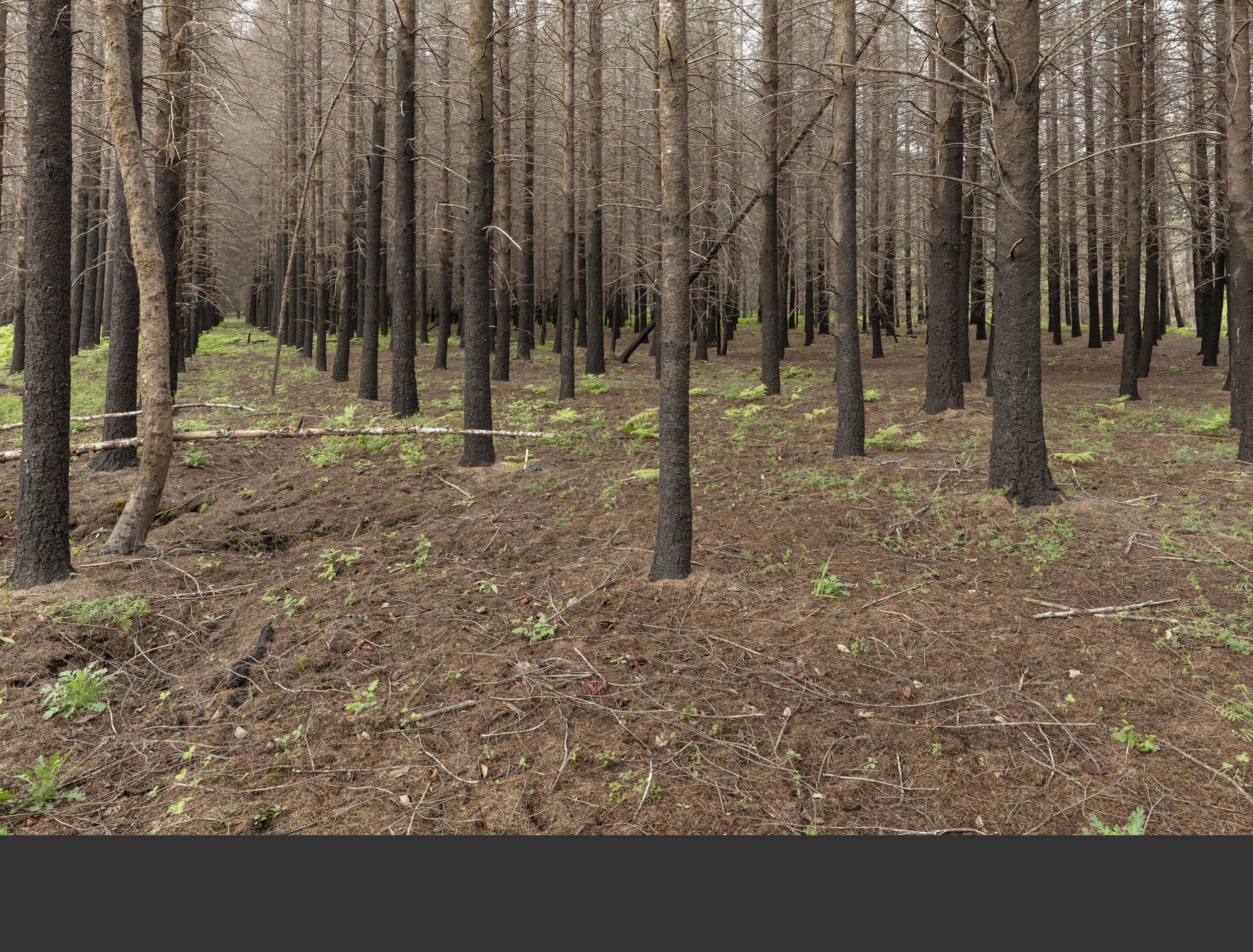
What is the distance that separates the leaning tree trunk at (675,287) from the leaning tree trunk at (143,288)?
17.0 feet

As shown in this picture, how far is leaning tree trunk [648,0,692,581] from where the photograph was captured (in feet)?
20.0

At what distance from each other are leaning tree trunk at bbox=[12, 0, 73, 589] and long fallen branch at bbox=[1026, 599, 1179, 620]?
8.54m

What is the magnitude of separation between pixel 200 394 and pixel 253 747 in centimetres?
1687

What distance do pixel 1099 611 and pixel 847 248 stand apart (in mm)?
6153

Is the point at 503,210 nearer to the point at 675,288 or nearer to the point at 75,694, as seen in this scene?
the point at 675,288

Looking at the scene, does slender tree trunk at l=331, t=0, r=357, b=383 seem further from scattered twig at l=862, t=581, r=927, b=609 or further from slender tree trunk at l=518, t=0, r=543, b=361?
scattered twig at l=862, t=581, r=927, b=609

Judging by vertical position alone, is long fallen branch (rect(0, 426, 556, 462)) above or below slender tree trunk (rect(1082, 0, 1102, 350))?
below

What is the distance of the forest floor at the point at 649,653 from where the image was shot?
4039mm

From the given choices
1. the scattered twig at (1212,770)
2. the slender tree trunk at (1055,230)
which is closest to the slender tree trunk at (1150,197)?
the slender tree trunk at (1055,230)

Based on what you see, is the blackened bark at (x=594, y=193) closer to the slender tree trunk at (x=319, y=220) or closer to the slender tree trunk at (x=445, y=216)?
the slender tree trunk at (x=445, y=216)

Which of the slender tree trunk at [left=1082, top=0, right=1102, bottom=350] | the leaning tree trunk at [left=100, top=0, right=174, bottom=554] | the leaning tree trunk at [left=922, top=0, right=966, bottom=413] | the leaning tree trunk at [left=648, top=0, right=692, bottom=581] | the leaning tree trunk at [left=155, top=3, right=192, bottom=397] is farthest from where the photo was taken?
the slender tree trunk at [left=1082, top=0, right=1102, bottom=350]

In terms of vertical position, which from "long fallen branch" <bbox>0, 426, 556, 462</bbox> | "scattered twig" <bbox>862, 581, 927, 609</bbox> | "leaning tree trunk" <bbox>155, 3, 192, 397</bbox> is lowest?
"scattered twig" <bbox>862, 581, 927, 609</bbox>

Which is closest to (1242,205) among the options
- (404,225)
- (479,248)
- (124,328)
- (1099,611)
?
(1099,611)

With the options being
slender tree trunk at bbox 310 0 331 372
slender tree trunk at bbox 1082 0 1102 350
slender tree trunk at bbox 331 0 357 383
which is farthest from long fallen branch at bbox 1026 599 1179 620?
slender tree trunk at bbox 310 0 331 372
